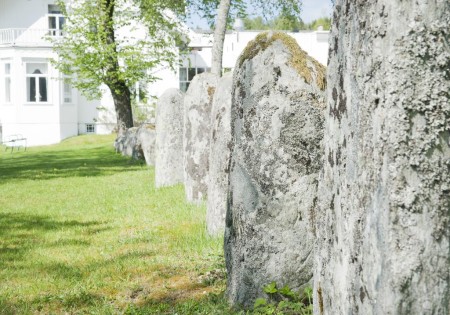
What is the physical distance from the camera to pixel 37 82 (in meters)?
40.0

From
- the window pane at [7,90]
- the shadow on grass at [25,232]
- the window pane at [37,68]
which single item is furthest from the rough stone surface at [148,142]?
the window pane at [7,90]

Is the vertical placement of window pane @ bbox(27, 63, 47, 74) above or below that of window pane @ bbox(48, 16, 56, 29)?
below

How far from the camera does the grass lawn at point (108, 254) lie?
17.8 ft

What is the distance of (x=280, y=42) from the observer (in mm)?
5102

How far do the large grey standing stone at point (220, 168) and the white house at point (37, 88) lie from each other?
31230 mm

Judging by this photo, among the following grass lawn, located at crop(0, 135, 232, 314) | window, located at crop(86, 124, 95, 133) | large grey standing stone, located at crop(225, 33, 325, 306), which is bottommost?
grass lawn, located at crop(0, 135, 232, 314)

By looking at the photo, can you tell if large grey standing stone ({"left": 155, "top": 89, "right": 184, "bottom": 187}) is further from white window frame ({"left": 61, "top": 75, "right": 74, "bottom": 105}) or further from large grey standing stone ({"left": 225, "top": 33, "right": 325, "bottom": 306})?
white window frame ({"left": 61, "top": 75, "right": 74, "bottom": 105})

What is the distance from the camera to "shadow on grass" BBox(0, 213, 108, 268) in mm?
7574

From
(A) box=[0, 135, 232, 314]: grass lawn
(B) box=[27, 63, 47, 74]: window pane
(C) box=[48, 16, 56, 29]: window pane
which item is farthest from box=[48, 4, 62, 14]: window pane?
(A) box=[0, 135, 232, 314]: grass lawn

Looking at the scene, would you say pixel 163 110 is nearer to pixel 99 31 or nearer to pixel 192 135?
pixel 192 135

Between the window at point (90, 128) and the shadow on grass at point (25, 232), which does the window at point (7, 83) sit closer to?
the window at point (90, 128)

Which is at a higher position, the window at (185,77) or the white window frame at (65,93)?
the window at (185,77)

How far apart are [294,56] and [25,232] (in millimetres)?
5294

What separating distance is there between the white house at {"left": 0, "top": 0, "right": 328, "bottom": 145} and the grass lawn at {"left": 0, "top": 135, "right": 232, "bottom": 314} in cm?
2632
